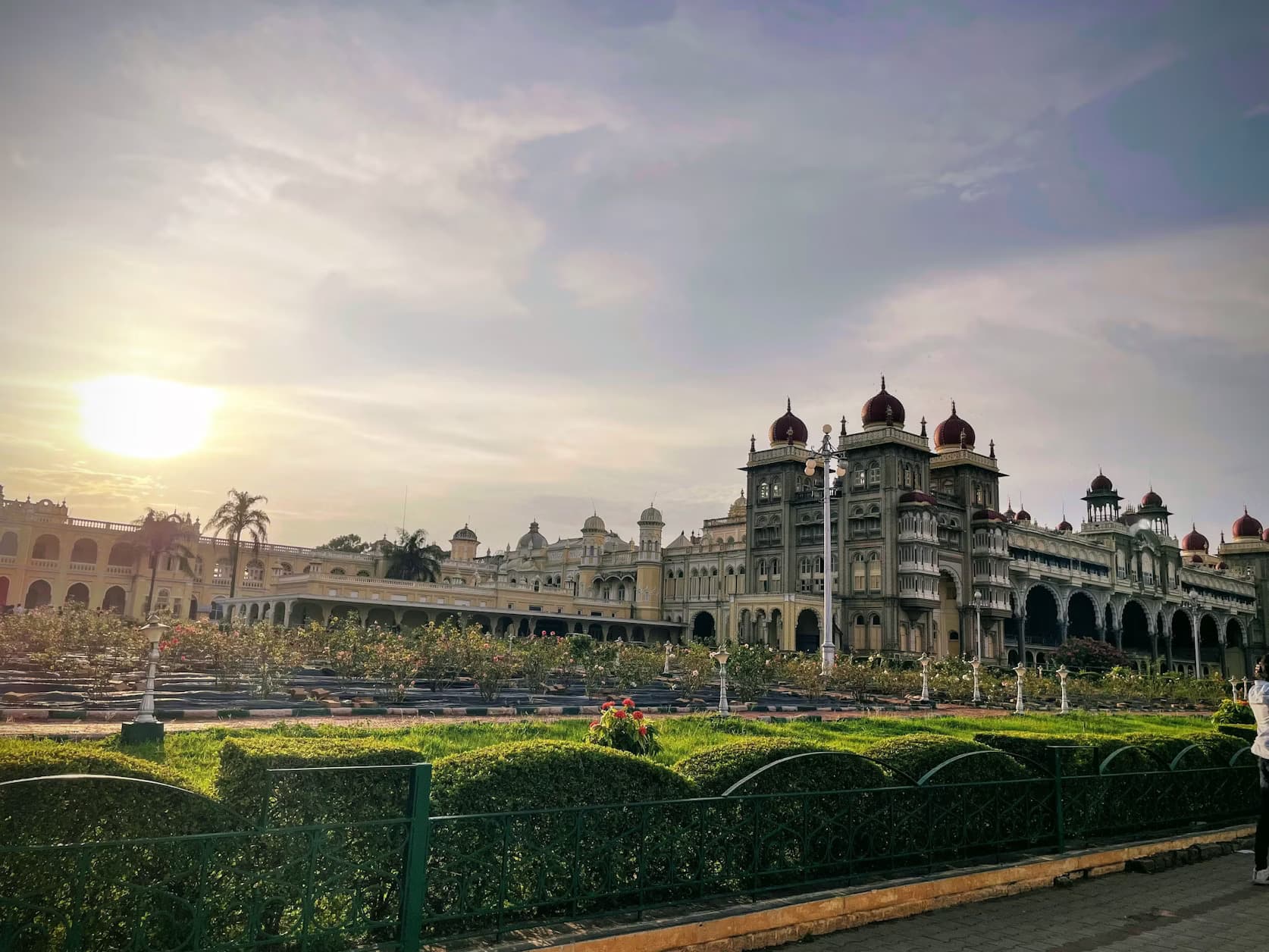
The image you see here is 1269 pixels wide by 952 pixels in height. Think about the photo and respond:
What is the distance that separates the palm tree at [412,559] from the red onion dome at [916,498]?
33591mm

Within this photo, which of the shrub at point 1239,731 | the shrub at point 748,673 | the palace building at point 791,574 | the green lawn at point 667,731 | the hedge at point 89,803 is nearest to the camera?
the hedge at point 89,803

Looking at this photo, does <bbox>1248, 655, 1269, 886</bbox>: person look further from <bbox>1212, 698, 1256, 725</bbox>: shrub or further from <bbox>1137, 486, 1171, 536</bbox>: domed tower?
<bbox>1137, 486, 1171, 536</bbox>: domed tower

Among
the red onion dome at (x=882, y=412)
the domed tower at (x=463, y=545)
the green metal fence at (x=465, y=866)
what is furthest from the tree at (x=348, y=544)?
the green metal fence at (x=465, y=866)

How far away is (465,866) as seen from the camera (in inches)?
215

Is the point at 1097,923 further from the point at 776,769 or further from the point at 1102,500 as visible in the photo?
the point at 1102,500

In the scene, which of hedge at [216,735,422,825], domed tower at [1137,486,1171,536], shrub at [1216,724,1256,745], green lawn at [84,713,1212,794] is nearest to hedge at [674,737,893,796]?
green lawn at [84,713,1212,794]

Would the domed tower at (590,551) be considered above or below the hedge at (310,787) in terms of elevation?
above

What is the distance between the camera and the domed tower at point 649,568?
242ft

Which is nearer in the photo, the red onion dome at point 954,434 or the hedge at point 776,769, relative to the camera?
the hedge at point 776,769

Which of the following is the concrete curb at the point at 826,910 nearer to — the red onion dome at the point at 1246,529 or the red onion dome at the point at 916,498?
the red onion dome at the point at 916,498

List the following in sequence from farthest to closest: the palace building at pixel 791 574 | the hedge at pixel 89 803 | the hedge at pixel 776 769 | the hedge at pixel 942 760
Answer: the palace building at pixel 791 574
the hedge at pixel 942 760
the hedge at pixel 776 769
the hedge at pixel 89 803

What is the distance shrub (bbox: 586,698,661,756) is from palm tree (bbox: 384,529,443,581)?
54.7 metres

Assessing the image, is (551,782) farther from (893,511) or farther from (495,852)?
(893,511)

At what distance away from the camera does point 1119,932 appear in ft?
23.1
